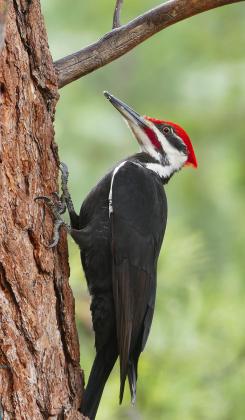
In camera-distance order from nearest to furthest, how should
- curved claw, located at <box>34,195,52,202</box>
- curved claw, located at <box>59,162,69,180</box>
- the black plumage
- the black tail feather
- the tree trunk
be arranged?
the tree trunk, curved claw, located at <box>34,195,52,202</box>, the black tail feather, the black plumage, curved claw, located at <box>59,162,69,180</box>

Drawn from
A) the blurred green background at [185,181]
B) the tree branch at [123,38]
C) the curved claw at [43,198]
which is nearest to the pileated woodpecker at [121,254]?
the curved claw at [43,198]

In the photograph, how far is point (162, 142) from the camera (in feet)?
17.2

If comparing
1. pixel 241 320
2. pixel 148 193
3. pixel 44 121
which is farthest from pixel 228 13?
pixel 44 121

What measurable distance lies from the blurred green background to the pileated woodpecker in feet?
3.22

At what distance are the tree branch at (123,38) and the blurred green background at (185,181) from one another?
182cm

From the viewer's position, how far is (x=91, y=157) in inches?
320

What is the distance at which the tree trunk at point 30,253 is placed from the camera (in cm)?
346

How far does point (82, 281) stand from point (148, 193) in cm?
109

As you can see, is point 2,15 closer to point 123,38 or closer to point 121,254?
point 123,38

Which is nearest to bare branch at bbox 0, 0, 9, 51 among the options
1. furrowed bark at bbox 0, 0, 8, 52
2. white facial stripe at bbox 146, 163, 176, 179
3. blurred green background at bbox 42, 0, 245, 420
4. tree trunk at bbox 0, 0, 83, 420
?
furrowed bark at bbox 0, 0, 8, 52

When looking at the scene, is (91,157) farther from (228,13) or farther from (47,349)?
(47,349)

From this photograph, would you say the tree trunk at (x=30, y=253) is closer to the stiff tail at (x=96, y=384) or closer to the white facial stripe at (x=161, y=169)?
the stiff tail at (x=96, y=384)

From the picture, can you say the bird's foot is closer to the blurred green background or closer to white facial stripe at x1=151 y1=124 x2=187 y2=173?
white facial stripe at x1=151 y1=124 x2=187 y2=173

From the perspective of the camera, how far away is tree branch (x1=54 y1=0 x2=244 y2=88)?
396 cm
